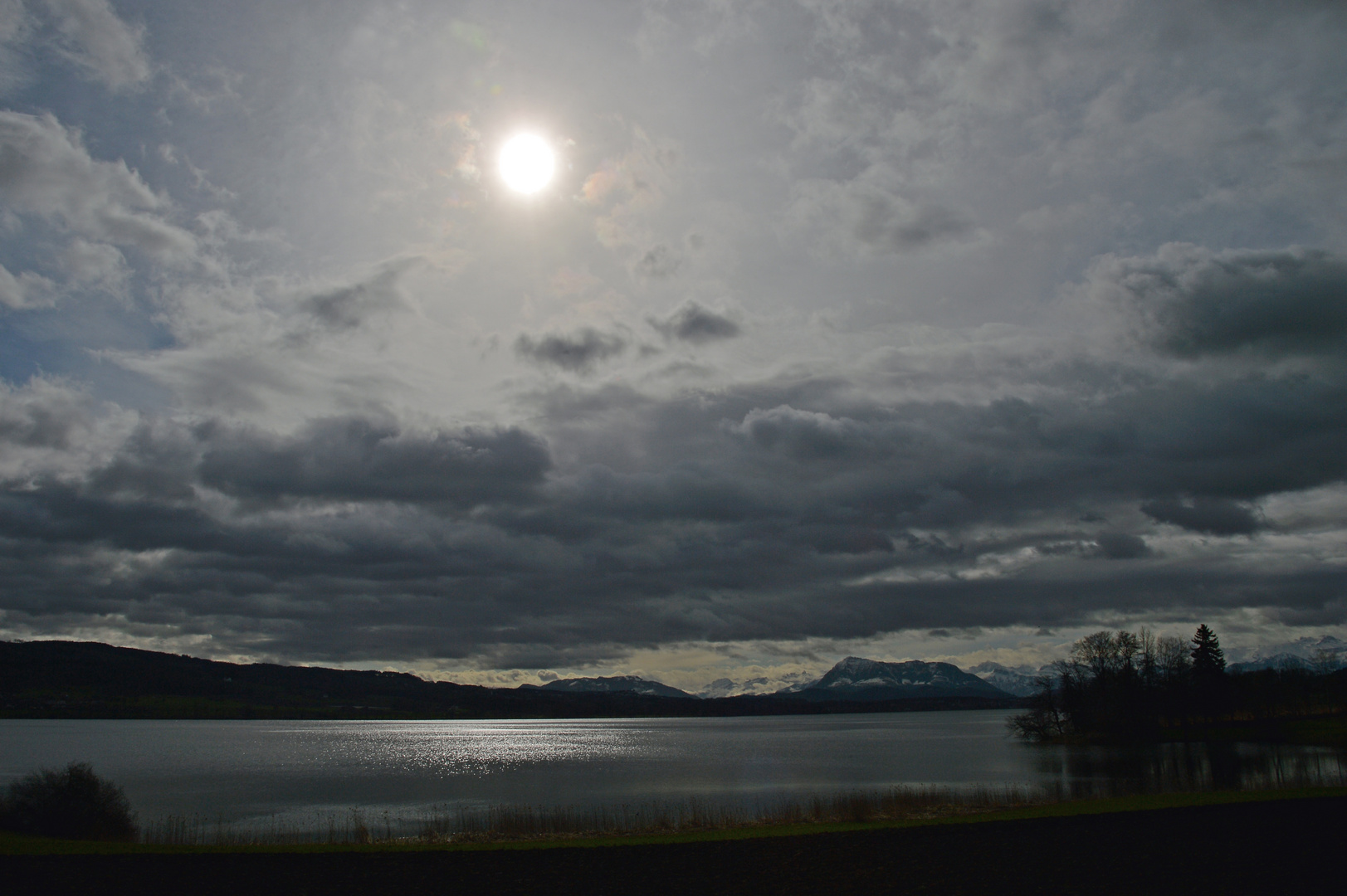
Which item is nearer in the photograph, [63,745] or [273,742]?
[63,745]

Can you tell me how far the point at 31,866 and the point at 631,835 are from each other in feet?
71.2

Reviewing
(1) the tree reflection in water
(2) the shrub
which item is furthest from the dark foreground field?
(1) the tree reflection in water

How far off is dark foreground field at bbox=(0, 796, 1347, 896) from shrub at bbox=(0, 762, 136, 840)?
389 inches

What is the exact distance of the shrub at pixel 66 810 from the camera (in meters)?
36.3

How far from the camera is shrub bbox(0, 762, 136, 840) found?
36.3 meters

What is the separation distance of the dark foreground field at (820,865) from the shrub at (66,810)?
9.88 meters

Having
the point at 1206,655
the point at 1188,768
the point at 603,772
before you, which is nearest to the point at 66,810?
the point at 603,772

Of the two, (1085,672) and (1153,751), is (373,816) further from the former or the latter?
(1085,672)

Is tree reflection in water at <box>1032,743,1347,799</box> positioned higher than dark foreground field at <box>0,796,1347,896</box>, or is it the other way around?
dark foreground field at <box>0,796,1347,896</box>

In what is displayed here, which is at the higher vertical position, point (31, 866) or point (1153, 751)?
point (31, 866)

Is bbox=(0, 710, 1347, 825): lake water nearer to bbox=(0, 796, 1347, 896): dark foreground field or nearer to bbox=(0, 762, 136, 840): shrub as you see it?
bbox=(0, 762, 136, 840): shrub

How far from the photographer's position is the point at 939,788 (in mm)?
55625

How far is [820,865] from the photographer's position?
26.1m

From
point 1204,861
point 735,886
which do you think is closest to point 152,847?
point 735,886
